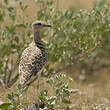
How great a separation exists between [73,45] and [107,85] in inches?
137

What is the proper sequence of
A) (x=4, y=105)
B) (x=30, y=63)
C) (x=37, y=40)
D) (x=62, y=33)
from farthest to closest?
(x=62, y=33) → (x=37, y=40) → (x=30, y=63) → (x=4, y=105)

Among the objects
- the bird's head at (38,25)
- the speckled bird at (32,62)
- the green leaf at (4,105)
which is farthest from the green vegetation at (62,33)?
the green leaf at (4,105)

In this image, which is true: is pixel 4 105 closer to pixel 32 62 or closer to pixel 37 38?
pixel 32 62

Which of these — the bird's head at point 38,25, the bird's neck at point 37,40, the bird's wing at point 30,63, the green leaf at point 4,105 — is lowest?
the green leaf at point 4,105

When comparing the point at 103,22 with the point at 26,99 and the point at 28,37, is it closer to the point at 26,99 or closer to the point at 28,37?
the point at 28,37

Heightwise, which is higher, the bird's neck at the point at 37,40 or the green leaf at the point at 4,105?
the bird's neck at the point at 37,40

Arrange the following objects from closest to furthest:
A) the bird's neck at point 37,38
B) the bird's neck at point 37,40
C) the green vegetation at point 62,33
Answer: the bird's neck at point 37,40
the bird's neck at point 37,38
the green vegetation at point 62,33

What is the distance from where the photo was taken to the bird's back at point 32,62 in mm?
5665

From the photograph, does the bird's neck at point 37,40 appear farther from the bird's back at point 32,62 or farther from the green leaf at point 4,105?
the green leaf at point 4,105

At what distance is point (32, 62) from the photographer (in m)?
5.80

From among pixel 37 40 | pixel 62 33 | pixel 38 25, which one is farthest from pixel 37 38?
pixel 62 33

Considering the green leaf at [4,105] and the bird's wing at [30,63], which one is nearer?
the green leaf at [4,105]

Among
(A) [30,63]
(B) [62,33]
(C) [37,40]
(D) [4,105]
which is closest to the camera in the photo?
(D) [4,105]

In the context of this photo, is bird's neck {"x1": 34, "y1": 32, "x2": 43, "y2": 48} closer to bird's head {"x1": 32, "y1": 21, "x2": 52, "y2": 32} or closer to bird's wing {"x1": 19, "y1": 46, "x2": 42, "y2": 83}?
bird's head {"x1": 32, "y1": 21, "x2": 52, "y2": 32}
